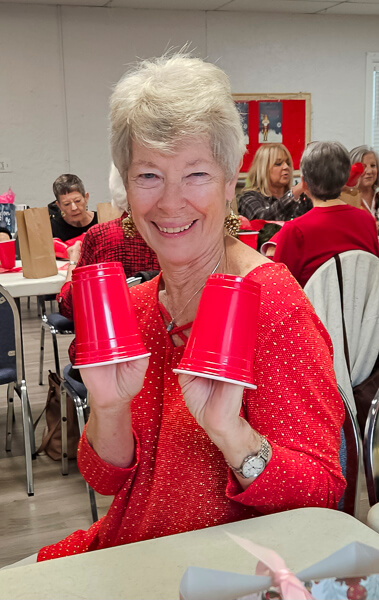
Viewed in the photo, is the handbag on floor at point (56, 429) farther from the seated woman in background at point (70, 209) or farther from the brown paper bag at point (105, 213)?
the seated woman in background at point (70, 209)

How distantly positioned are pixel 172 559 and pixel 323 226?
2.28m

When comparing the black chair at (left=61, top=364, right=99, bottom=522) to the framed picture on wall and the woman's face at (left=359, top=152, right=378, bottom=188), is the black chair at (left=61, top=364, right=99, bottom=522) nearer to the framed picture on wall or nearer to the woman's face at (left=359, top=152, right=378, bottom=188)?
the woman's face at (left=359, top=152, right=378, bottom=188)

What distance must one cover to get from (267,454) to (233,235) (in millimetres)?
517

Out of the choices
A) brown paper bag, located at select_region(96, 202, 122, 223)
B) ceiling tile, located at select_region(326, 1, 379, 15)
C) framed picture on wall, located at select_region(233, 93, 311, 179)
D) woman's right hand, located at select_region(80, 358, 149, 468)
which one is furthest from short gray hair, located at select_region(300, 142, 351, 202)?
ceiling tile, located at select_region(326, 1, 379, 15)

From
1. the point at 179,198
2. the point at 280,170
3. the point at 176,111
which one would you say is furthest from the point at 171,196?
the point at 280,170

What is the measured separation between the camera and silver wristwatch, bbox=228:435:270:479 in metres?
0.98

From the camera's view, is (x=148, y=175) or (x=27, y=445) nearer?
(x=148, y=175)

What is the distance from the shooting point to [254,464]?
985 mm

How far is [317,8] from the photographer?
8430 millimetres

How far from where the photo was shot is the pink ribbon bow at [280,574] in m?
Answer: 0.63

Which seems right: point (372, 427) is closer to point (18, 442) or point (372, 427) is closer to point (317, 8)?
point (18, 442)

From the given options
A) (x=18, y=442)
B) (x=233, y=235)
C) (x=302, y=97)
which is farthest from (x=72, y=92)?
(x=233, y=235)

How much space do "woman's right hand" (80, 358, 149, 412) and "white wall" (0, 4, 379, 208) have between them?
680 cm

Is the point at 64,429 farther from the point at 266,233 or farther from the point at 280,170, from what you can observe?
the point at 280,170
